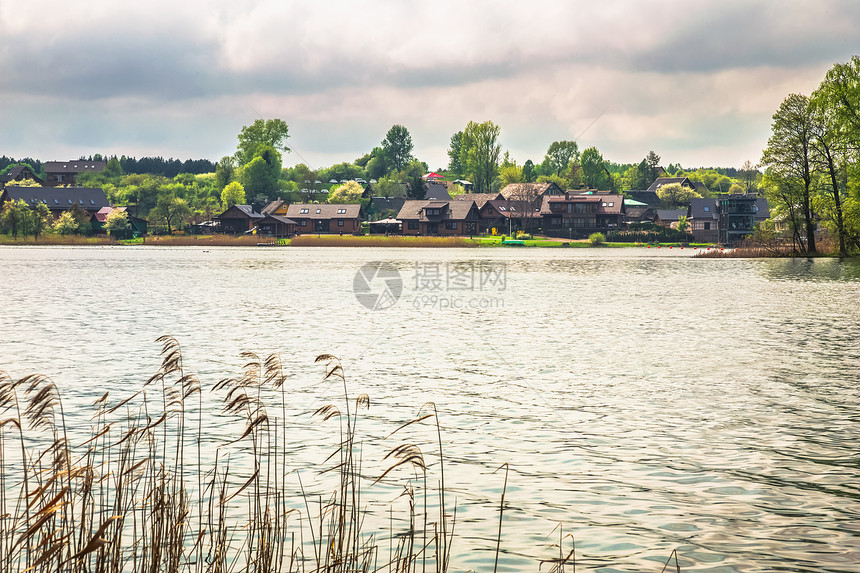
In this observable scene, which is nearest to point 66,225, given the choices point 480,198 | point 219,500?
point 480,198

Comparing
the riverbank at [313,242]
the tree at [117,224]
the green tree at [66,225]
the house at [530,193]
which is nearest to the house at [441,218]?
the riverbank at [313,242]

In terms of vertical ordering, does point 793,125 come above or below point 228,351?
above

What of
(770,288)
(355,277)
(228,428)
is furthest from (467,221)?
(228,428)

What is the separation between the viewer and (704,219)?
174 m

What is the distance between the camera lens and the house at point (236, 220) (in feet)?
561

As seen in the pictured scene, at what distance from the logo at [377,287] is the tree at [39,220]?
9507 centimetres

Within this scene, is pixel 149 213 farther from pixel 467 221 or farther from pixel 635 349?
pixel 635 349

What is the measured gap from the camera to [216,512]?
10961mm

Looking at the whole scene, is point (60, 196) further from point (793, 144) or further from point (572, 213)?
point (793, 144)

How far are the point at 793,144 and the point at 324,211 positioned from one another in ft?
378

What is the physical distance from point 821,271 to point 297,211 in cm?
13145

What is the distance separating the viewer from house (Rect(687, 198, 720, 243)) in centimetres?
16900

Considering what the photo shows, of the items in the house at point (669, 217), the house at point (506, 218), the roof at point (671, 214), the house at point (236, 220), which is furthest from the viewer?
the roof at point (671, 214)

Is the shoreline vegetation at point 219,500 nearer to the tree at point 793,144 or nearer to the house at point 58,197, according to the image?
the tree at point 793,144
